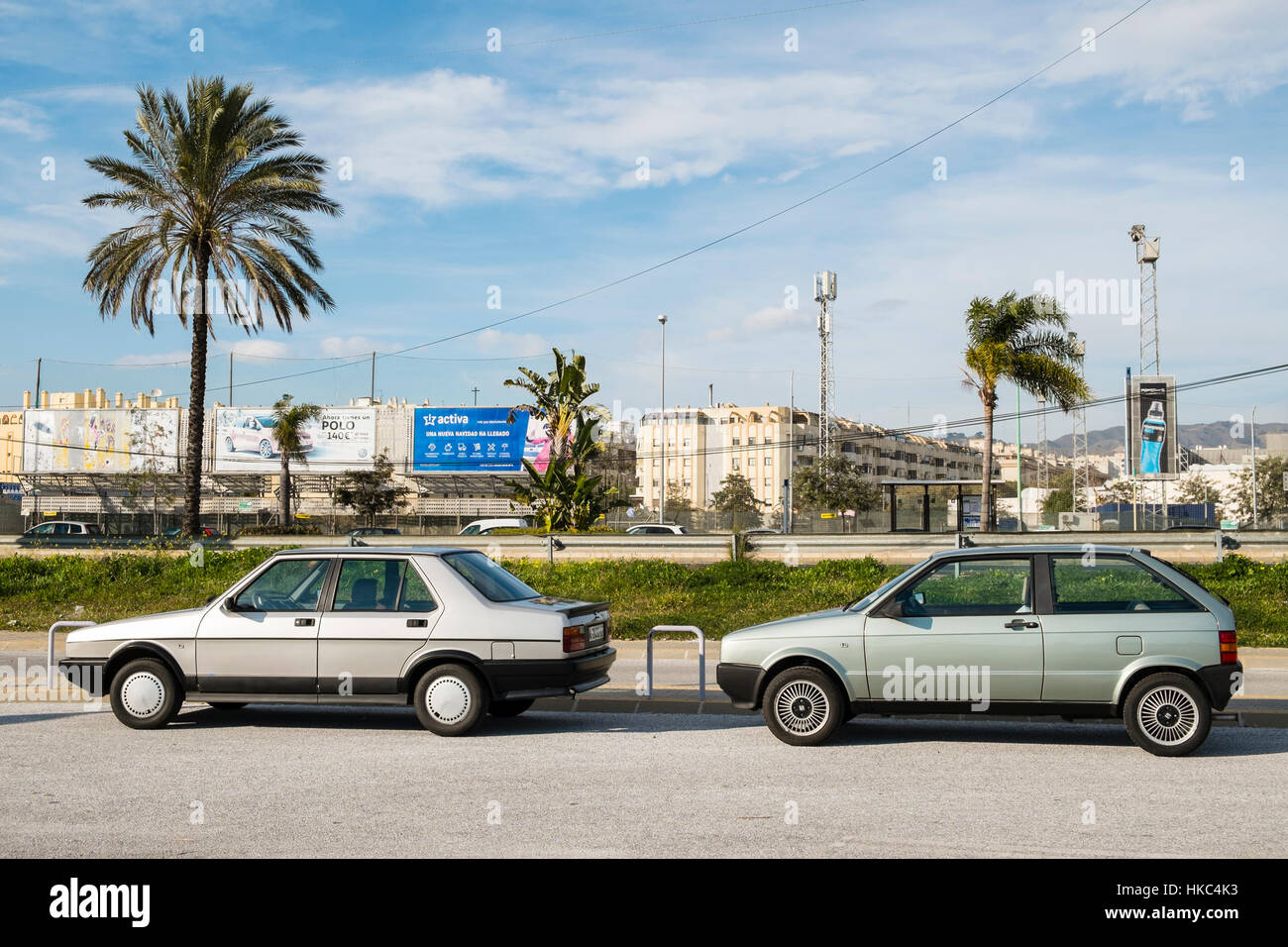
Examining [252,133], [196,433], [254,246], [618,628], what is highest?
[252,133]

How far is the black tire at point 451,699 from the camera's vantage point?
32.1 ft

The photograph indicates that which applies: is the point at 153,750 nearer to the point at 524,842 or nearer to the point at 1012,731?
the point at 524,842

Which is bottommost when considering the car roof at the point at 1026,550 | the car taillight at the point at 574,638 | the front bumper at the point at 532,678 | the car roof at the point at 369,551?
the front bumper at the point at 532,678

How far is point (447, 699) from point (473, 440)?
2938 inches

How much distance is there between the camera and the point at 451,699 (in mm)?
9836

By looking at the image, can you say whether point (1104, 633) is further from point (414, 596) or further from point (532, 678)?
point (414, 596)

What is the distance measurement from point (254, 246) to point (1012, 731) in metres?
24.7

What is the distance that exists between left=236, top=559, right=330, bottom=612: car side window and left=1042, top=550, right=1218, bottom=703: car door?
6148mm

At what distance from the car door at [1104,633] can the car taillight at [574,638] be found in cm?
Answer: 378

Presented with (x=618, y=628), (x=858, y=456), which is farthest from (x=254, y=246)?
(x=858, y=456)

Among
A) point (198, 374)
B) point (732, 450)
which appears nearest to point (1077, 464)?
point (732, 450)

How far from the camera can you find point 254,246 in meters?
29.5

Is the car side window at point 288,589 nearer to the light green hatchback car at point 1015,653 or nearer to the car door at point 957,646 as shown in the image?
the light green hatchback car at point 1015,653

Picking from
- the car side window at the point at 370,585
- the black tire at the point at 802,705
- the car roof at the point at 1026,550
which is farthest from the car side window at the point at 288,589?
the car roof at the point at 1026,550
